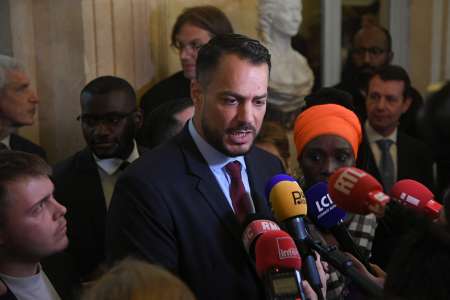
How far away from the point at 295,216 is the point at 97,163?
4.25 feet

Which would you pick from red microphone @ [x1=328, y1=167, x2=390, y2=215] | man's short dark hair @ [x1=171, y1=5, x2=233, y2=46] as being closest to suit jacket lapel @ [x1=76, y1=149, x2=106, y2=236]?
man's short dark hair @ [x1=171, y1=5, x2=233, y2=46]

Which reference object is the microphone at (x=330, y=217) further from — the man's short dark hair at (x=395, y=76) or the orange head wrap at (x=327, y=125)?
the man's short dark hair at (x=395, y=76)

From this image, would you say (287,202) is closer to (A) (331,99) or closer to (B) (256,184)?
(B) (256,184)

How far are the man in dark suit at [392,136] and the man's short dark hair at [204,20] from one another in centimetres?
80

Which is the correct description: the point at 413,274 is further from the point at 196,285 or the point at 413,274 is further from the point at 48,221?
the point at 48,221

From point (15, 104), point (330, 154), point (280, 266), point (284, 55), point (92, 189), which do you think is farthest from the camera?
point (284, 55)

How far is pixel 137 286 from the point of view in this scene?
3.79 feet

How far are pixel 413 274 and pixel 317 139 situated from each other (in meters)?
1.25

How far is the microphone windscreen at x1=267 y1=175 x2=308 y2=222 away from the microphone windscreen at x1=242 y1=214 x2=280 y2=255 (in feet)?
0.09

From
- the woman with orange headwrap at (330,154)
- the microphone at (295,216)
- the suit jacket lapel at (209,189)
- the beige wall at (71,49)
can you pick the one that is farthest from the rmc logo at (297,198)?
the beige wall at (71,49)

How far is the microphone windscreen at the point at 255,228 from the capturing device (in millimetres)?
1625

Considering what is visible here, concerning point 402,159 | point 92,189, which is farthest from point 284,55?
point 92,189

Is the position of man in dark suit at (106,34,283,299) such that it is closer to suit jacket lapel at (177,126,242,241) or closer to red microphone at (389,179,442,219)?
suit jacket lapel at (177,126,242,241)

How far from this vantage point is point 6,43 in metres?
3.19
